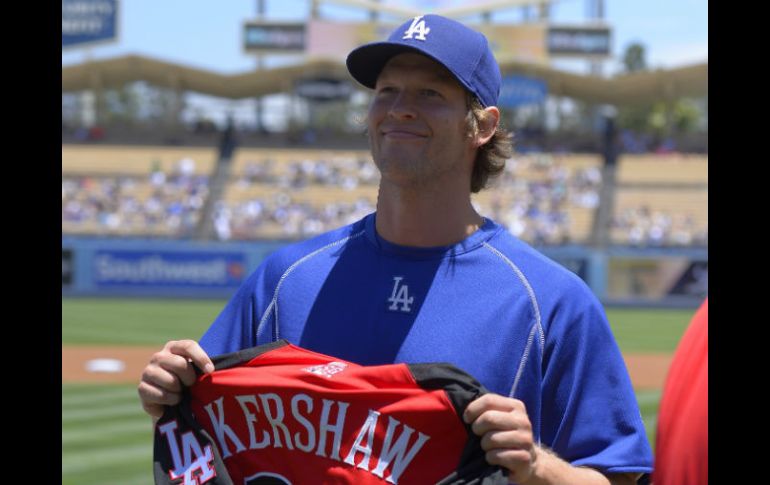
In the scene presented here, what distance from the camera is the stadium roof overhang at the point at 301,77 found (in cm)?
3784

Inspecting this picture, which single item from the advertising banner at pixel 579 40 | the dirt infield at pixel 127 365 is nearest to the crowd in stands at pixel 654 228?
the advertising banner at pixel 579 40

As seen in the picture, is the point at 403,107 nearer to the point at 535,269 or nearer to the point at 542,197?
the point at 535,269

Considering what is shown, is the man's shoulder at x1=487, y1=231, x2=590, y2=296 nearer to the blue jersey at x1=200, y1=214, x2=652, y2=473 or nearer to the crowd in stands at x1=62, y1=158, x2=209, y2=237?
the blue jersey at x1=200, y1=214, x2=652, y2=473

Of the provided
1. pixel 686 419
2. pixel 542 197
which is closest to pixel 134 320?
pixel 542 197

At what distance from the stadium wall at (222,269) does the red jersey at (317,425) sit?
77.7ft

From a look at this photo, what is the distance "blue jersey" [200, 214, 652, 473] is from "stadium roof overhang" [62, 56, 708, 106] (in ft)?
118

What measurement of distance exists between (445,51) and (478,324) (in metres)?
0.70

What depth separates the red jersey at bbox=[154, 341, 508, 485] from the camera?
234cm

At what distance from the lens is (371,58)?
2.64 metres

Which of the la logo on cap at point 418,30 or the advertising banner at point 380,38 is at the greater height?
the advertising banner at point 380,38

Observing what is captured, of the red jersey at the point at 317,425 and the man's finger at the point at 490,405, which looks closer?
the man's finger at the point at 490,405

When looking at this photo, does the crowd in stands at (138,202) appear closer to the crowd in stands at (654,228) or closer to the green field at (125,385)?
the green field at (125,385)

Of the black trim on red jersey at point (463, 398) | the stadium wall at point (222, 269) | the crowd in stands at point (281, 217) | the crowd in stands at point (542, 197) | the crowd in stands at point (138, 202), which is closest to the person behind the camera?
the black trim on red jersey at point (463, 398)
